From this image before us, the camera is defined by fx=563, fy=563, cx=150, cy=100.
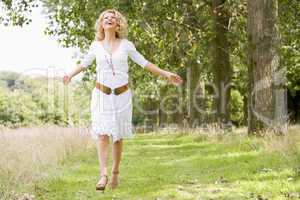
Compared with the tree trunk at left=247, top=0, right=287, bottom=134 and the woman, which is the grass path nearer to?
the woman

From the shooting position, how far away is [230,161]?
1021 cm

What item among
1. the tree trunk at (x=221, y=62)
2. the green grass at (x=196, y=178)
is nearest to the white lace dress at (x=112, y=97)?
Answer: the green grass at (x=196, y=178)

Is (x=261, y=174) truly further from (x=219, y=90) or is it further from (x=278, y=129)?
(x=219, y=90)

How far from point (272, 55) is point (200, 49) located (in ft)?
36.4

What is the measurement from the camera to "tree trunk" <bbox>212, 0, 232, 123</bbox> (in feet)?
66.8

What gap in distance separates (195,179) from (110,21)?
2.70m

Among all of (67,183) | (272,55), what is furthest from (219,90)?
(67,183)

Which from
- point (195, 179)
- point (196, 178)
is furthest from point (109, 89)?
point (196, 178)

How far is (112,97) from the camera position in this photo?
24.3 feet

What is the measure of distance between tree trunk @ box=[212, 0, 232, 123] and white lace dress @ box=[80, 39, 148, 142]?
42.2ft

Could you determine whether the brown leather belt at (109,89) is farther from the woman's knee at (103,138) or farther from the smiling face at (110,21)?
the smiling face at (110,21)

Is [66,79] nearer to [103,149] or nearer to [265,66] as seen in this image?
[103,149]

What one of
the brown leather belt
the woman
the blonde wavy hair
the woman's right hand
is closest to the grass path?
the woman

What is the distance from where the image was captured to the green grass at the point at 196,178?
679 centimetres
